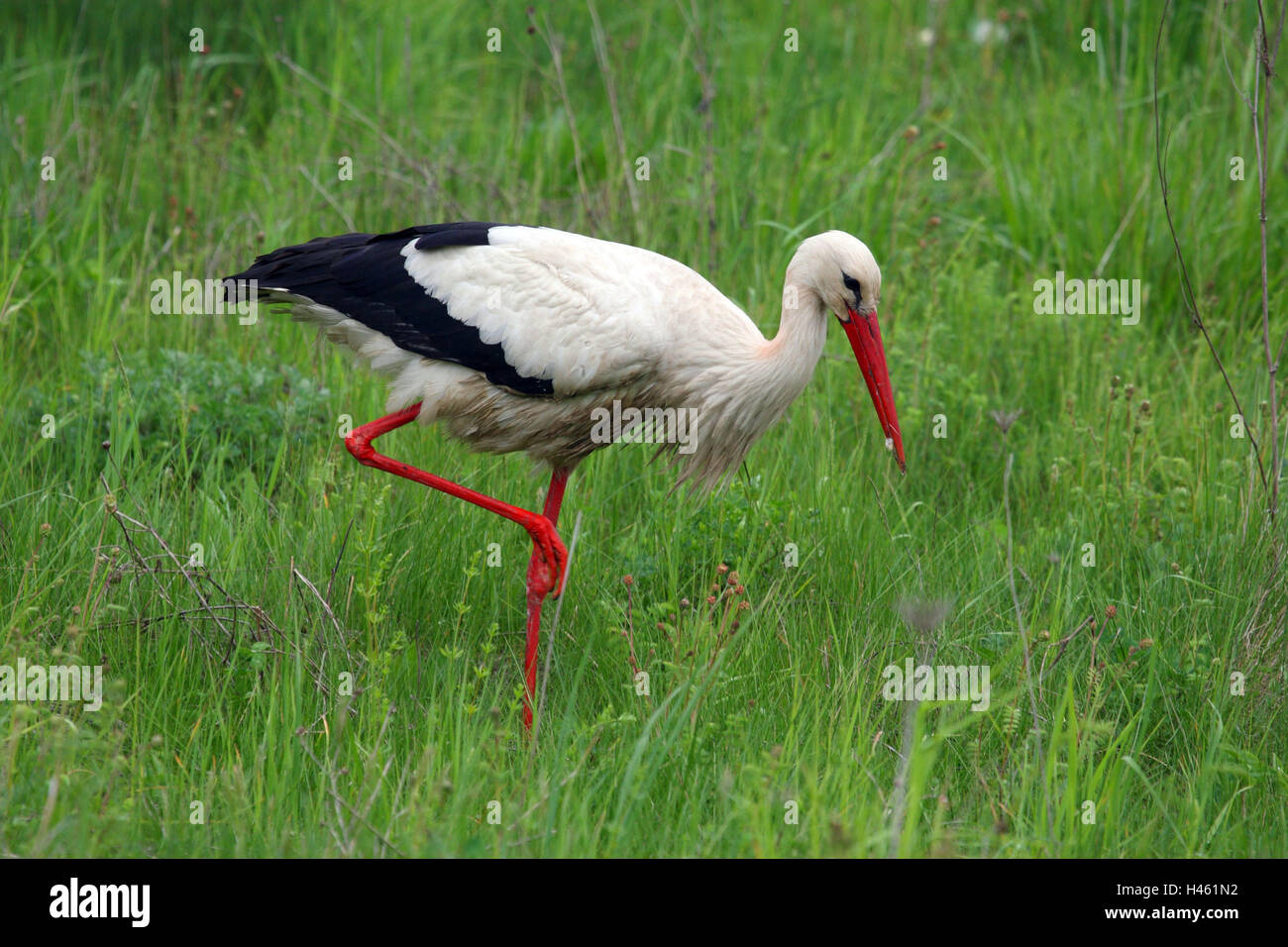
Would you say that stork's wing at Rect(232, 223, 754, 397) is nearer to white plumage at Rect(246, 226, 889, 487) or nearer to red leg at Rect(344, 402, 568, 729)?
white plumage at Rect(246, 226, 889, 487)

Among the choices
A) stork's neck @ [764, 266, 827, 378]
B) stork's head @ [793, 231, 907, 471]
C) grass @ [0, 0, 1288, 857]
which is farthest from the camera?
stork's neck @ [764, 266, 827, 378]

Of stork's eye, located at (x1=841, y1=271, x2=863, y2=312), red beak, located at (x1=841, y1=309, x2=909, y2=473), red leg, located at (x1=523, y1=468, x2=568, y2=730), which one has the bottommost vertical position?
red leg, located at (x1=523, y1=468, x2=568, y2=730)

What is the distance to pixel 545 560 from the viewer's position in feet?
14.7

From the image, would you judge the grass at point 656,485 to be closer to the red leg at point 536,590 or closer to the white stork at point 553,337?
the red leg at point 536,590

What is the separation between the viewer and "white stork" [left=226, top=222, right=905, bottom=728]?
168 inches

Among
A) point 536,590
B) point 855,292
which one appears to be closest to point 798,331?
point 855,292

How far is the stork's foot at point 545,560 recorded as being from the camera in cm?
438

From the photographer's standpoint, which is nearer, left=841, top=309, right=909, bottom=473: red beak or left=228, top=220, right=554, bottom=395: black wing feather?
left=841, top=309, right=909, bottom=473: red beak

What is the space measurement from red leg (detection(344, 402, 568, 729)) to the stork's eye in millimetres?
1228

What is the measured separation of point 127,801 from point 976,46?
266 inches

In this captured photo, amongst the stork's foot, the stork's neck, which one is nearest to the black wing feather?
the stork's foot

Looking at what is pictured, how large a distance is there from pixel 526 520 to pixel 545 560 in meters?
0.18

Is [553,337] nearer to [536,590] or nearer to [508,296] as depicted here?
[508,296]

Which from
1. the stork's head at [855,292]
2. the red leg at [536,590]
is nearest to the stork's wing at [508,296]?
the stork's head at [855,292]
